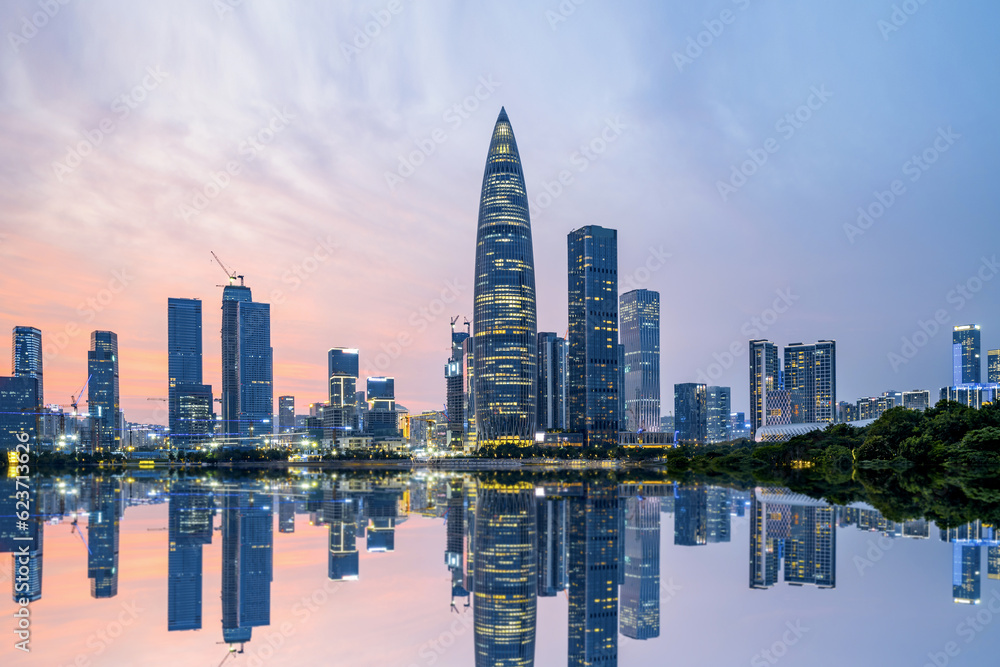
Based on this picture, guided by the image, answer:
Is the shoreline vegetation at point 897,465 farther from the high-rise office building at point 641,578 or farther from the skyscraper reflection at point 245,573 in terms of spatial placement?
the skyscraper reflection at point 245,573

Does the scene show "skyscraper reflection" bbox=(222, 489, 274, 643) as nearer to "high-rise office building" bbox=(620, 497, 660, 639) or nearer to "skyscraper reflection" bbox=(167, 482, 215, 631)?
"skyscraper reflection" bbox=(167, 482, 215, 631)

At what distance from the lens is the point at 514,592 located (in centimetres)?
2059

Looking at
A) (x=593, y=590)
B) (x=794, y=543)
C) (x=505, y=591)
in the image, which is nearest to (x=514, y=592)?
(x=505, y=591)

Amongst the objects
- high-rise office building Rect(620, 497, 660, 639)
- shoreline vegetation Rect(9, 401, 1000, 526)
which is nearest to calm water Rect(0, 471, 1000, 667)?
high-rise office building Rect(620, 497, 660, 639)

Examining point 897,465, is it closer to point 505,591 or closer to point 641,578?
point 641,578

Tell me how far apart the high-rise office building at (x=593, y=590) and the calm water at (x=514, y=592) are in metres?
0.09

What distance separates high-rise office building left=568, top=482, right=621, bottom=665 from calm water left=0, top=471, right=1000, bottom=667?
9 centimetres

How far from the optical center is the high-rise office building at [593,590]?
51.0 ft

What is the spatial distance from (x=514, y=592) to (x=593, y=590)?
2295 millimetres

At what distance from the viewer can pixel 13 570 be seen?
77.8 feet

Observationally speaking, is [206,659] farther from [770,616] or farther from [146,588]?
[770,616]

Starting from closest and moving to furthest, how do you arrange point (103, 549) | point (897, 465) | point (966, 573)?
point (966, 573), point (103, 549), point (897, 465)

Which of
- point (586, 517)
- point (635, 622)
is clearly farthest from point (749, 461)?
point (635, 622)

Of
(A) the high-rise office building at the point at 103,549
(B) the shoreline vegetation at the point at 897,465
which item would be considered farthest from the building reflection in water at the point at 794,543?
(A) the high-rise office building at the point at 103,549
